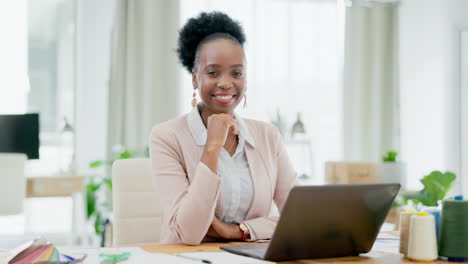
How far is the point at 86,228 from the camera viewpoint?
15.6ft

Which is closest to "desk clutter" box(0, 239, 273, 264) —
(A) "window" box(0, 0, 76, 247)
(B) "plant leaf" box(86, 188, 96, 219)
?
(B) "plant leaf" box(86, 188, 96, 219)

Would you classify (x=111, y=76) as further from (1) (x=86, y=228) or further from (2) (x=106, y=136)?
(1) (x=86, y=228)

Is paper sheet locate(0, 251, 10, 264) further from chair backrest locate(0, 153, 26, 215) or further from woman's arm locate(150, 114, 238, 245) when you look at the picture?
chair backrest locate(0, 153, 26, 215)

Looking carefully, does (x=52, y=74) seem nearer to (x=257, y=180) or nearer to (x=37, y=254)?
(x=257, y=180)

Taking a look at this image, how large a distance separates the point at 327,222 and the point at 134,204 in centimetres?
76

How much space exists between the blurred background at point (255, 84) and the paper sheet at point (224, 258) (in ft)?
9.65

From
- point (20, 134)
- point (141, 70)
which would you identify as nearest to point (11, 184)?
point (20, 134)

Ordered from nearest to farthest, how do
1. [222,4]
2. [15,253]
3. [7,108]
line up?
[15,253]
[7,108]
[222,4]

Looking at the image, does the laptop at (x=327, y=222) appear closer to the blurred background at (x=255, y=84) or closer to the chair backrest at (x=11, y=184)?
the chair backrest at (x=11, y=184)

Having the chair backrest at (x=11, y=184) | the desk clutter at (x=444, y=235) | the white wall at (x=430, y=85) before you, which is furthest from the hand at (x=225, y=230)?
the white wall at (x=430, y=85)

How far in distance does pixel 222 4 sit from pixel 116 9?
93 centimetres

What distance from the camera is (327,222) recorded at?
121 centimetres

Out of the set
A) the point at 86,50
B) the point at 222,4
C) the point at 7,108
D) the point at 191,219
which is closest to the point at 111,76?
the point at 86,50

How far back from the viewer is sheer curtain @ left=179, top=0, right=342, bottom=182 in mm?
5219
